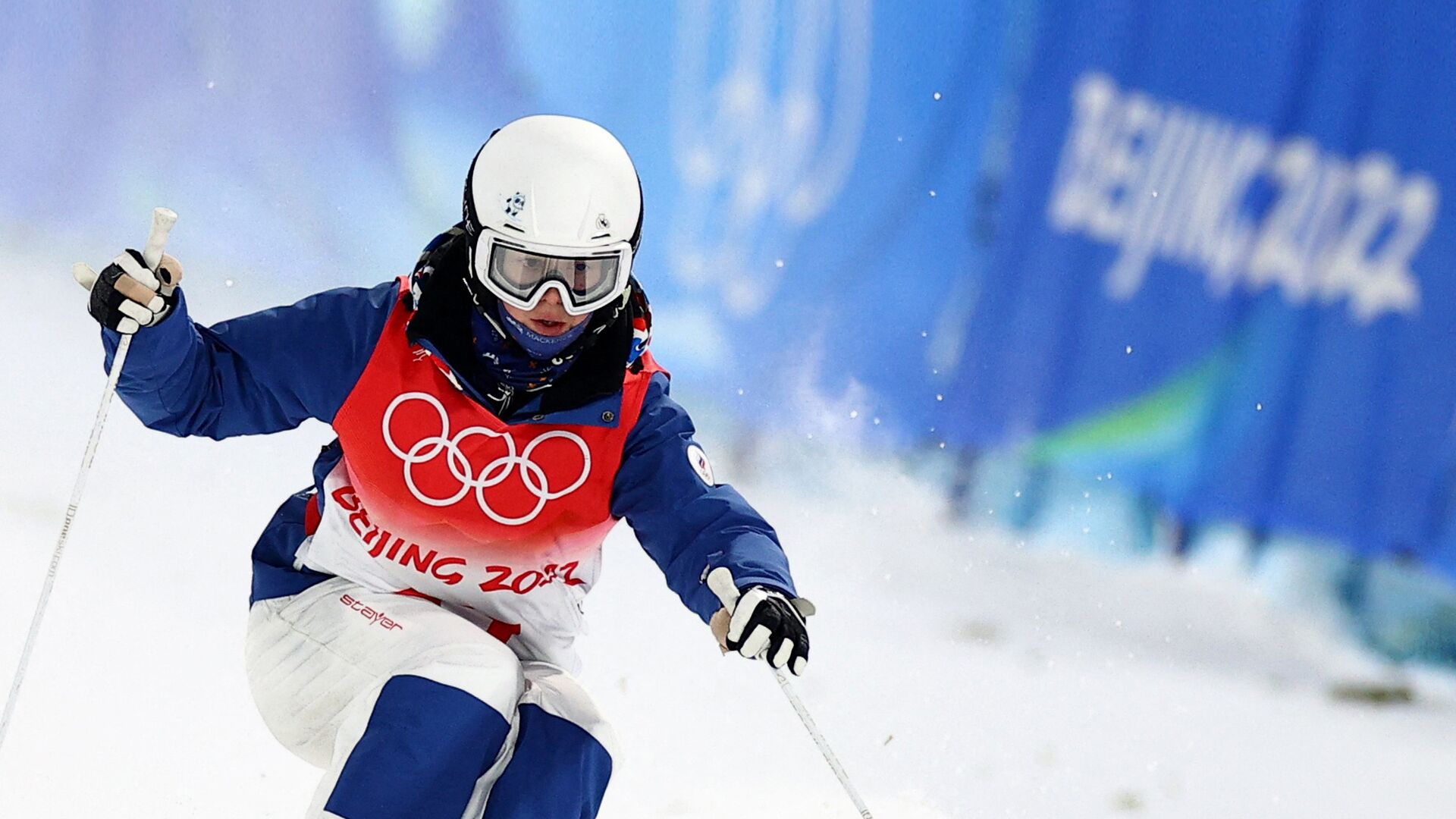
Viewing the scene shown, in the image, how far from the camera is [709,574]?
2.42 metres

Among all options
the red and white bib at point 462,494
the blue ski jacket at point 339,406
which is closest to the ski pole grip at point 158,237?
the blue ski jacket at point 339,406

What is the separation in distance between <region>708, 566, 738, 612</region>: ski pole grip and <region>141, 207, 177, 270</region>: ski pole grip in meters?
0.92

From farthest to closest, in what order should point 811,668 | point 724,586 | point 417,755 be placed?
point 811,668 → point 724,586 → point 417,755

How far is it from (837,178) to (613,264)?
10.7 feet

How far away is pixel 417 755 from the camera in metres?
2.26

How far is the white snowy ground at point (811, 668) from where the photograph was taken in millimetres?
3711

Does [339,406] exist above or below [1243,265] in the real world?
below

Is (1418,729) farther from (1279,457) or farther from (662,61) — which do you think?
(662,61)

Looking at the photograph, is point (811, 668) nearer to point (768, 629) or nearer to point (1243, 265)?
point (1243, 265)

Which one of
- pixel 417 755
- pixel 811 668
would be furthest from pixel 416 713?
pixel 811 668

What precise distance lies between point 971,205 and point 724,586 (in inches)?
135

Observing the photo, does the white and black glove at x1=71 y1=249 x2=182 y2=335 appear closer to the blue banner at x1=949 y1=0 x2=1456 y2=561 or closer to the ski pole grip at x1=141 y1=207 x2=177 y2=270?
the ski pole grip at x1=141 y1=207 x2=177 y2=270

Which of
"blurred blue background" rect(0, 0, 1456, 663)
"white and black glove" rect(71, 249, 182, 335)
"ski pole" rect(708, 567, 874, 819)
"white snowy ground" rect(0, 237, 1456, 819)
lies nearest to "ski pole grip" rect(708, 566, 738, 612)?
"ski pole" rect(708, 567, 874, 819)

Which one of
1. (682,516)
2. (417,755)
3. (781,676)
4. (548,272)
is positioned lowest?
(417,755)
